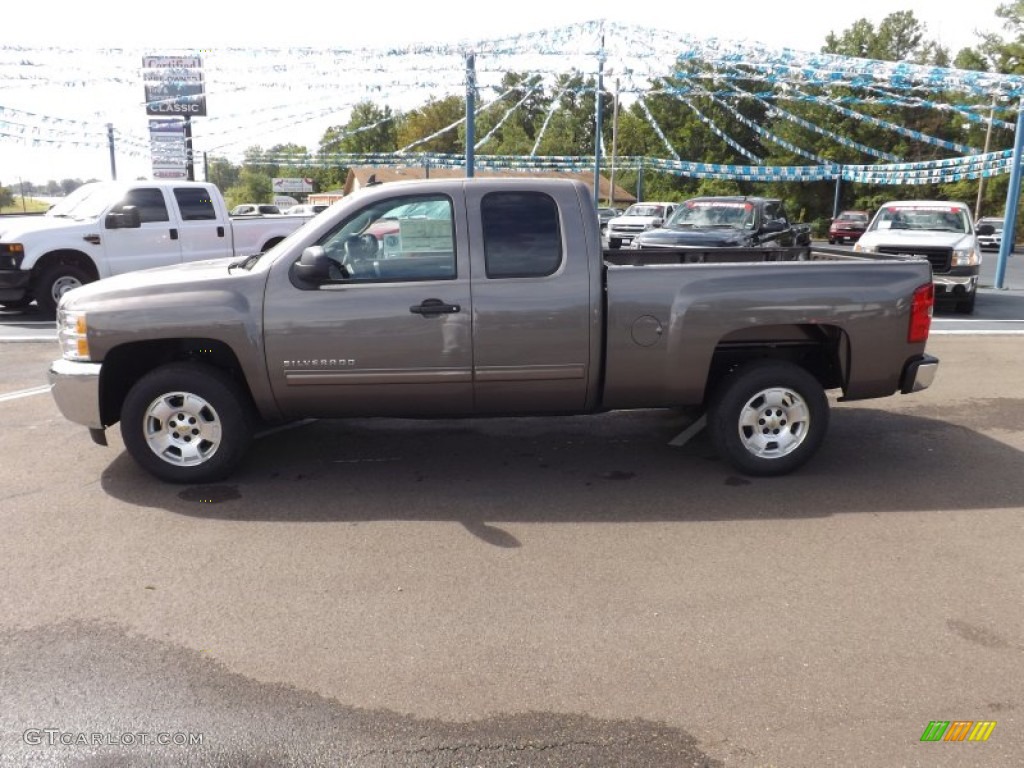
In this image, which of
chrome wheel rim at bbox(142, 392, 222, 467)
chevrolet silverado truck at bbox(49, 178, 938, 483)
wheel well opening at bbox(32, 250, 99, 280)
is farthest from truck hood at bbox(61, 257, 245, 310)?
wheel well opening at bbox(32, 250, 99, 280)

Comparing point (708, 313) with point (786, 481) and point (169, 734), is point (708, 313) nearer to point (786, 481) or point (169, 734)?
point (786, 481)

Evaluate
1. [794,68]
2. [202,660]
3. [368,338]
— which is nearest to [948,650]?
[202,660]

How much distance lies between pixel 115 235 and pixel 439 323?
9.43m

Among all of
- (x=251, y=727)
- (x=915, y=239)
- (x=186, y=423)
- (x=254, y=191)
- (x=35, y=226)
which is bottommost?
(x=251, y=727)

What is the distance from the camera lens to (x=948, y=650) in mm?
3543

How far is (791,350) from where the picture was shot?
19.2 feet

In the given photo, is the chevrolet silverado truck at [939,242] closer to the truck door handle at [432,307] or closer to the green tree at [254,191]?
the truck door handle at [432,307]

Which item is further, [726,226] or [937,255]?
[726,226]

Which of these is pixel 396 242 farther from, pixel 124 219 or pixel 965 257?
pixel 965 257

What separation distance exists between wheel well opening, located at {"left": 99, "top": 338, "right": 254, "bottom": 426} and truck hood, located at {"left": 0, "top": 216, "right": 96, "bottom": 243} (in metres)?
8.16

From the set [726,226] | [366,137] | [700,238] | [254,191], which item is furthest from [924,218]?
[254,191]

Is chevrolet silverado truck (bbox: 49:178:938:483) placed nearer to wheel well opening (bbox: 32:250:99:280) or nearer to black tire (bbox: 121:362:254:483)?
black tire (bbox: 121:362:254:483)

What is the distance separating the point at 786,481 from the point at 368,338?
2813mm

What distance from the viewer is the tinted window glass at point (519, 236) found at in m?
5.22
